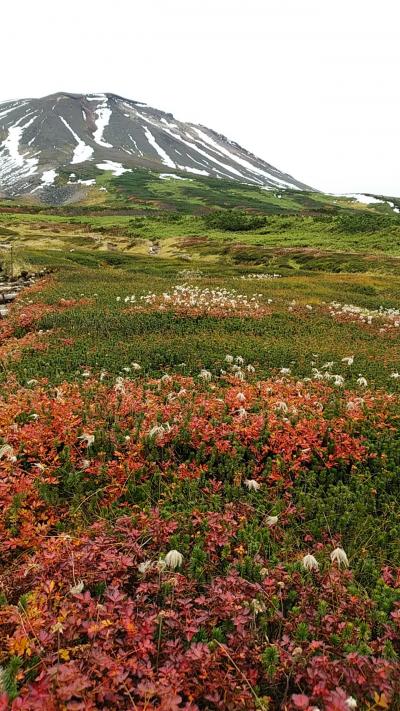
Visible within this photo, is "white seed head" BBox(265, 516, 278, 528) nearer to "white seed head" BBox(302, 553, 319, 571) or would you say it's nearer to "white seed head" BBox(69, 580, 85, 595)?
"white seed head" BBox(302, 553, 319, 571)

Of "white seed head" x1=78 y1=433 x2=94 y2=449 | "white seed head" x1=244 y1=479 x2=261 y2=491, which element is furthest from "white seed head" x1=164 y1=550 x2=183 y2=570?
"white seed head" x1=78 y1=433 x2=94 y2=449

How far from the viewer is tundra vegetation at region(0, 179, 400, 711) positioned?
3.96 meters

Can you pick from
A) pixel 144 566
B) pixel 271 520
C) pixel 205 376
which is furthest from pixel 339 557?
pixel 205 376

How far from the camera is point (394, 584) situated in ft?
17.1

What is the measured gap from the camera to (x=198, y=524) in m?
6.00

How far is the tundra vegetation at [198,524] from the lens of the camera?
396 cm

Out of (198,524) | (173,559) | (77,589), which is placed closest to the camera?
(77,589)

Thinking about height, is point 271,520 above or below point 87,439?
below

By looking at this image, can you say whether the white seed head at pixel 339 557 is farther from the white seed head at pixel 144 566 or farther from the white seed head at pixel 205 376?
the white seed head at pixel 205 376

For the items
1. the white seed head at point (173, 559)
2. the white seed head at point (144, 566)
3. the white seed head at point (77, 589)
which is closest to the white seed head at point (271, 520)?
the white seed head at point (173, 559)

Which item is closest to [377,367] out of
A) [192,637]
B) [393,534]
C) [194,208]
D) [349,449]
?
[349,449]

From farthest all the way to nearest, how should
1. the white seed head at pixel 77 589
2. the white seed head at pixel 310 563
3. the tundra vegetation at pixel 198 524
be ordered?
1. the white seed head at pixel 310 563
2. the white seed head at pixel 77 589
3. the tundra vegetation at pixel 198 524

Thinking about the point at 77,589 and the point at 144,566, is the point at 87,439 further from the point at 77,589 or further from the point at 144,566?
Answer: the point at 77,589

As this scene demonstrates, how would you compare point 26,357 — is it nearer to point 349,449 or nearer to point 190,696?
point 349,449
